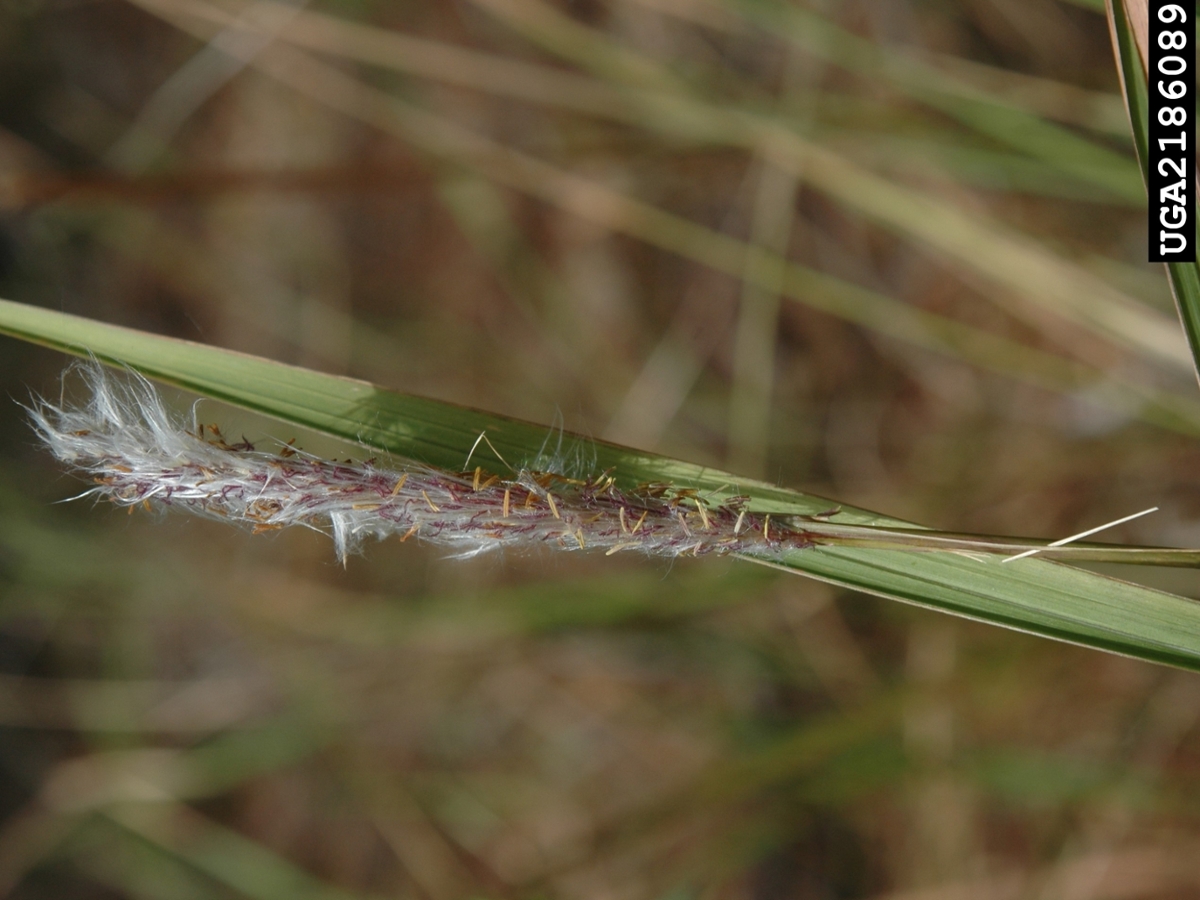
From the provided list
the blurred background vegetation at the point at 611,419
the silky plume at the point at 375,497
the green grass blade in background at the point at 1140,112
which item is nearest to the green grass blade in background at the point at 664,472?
the silky plume at the point at 375,497

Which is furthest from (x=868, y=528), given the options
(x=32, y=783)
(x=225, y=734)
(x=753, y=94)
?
(x=32, y=783)

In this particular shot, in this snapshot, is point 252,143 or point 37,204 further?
point 252,143

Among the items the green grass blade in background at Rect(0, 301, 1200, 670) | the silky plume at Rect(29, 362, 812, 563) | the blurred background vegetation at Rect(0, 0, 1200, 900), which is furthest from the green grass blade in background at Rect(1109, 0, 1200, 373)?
the blurred background vegetation at Rect(0, 0, 1200, 900)

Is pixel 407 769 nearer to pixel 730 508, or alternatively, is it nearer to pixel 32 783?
pixel 32 783

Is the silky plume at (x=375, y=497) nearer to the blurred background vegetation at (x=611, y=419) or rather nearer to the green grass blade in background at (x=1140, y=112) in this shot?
the green grass blade in background at (x=1140, y=112)

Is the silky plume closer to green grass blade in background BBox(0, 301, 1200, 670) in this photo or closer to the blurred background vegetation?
green grass blade in background BBox(0, 301, 1200, 670)

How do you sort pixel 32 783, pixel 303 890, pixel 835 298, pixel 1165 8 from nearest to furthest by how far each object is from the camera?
pixel 1165 8 < pixel 835 298 < pixel 303 890 < pixel 32 783
